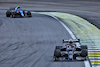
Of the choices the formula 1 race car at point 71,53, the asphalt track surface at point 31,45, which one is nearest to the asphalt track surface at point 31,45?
the asphalt track surface at point 31,45

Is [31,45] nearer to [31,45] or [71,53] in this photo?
[31,45]

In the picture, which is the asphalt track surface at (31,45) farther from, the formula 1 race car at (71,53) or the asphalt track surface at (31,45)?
the formula 1 race car at (71,53)

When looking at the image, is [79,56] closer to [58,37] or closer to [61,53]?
[61,53]

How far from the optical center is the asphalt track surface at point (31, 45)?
11773 mm

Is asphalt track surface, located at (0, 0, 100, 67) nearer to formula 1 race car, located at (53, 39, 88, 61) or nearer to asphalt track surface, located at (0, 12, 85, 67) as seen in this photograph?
asphalt track surface, located at (0, 12, 85, 67)

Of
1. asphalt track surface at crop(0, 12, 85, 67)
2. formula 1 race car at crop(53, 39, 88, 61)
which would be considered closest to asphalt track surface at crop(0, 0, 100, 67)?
asphalt track surface at crop(0, 12, 85, 67)

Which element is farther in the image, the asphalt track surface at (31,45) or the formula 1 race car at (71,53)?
the formula 1 race car at (71,53)

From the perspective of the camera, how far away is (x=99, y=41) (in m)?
16.3

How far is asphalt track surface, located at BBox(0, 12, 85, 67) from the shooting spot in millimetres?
11773

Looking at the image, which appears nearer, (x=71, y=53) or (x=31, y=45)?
(x=71, y=53)

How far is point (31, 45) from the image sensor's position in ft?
51.1

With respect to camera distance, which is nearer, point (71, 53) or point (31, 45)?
point (71, 53)

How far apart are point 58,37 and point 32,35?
1.85 meters

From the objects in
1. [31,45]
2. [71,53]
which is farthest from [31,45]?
[71,53]
